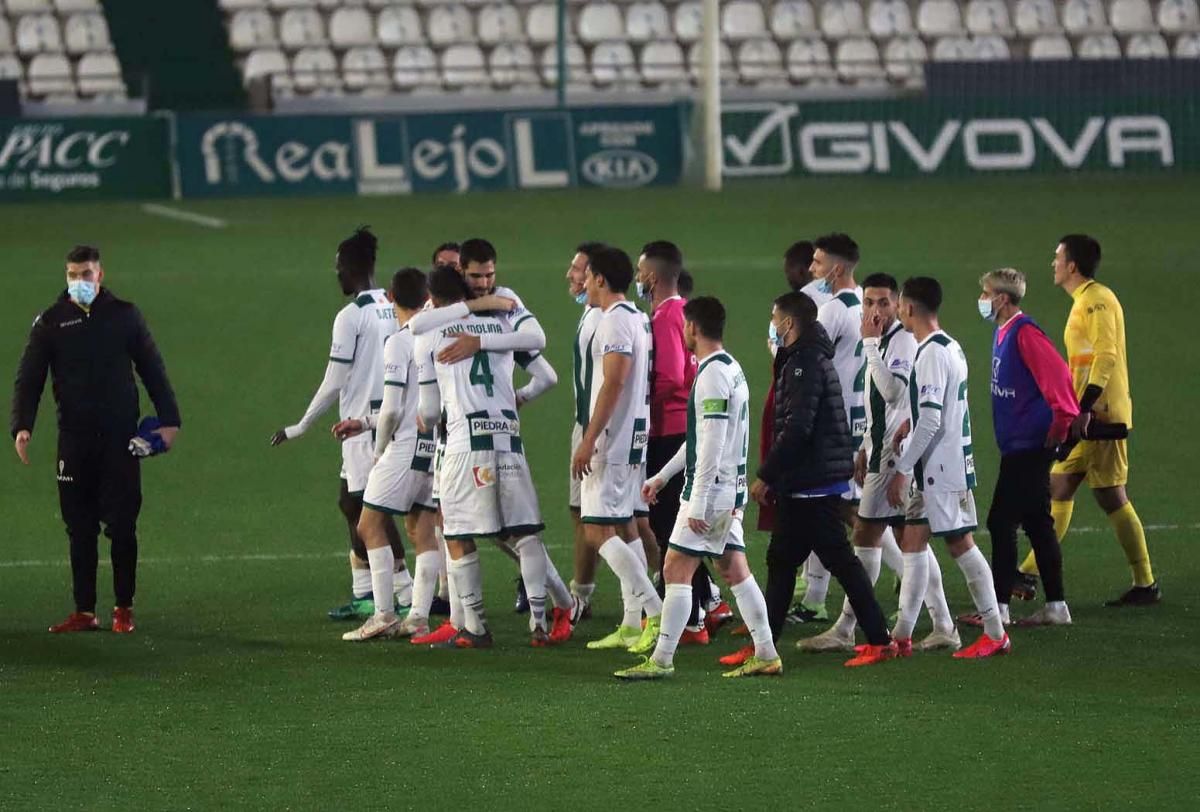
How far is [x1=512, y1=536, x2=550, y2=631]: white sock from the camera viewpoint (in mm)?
9461

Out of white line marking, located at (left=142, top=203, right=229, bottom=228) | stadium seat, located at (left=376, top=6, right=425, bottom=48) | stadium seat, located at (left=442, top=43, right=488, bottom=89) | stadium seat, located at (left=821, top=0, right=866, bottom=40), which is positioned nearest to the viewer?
white line marking, located at (left=142, top=203, right=229, bottom=228)

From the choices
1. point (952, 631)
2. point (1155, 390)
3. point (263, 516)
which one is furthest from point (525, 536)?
point (1155, 390)

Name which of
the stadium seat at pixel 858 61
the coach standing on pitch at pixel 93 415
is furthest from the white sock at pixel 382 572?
the stadium seat at pixel 858 61

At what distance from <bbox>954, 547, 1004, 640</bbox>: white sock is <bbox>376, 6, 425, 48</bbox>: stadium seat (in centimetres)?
3301

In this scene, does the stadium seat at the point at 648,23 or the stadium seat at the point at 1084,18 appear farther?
the stadium seat at the point at 648,23

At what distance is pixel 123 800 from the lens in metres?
6.95

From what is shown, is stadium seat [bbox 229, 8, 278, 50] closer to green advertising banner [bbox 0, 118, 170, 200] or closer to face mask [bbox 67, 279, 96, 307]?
green advertising banner [bbox 0, 118, 170, 200]

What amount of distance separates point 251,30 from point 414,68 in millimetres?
3631

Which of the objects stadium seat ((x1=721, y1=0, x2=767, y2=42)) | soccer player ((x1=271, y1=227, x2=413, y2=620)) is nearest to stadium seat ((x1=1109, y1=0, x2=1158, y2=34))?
stadium seat ((x1=721, y1=0, x2=767, y2=42))

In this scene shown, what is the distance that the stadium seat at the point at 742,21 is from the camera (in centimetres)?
4094

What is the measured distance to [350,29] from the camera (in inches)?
1596

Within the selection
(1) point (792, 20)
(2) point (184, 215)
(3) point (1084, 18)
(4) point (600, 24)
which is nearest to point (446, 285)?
(2) point (184, 215)

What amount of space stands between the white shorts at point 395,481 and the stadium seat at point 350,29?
1250 inches

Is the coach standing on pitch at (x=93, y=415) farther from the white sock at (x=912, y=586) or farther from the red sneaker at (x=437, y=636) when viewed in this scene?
the white sock at (x=912, y=586)
